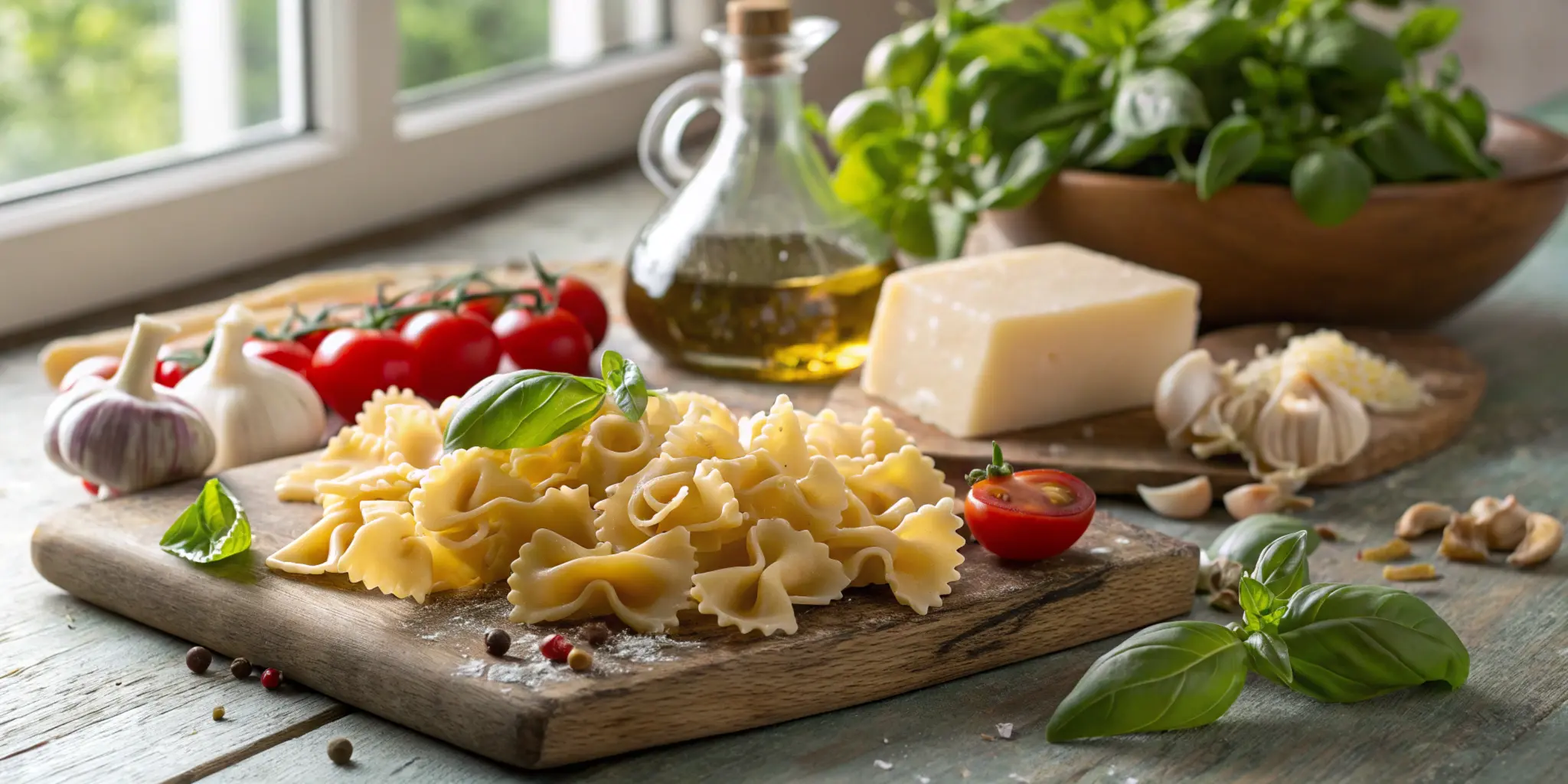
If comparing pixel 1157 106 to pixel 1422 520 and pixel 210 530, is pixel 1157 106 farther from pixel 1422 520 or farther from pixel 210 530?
pixel 210 530

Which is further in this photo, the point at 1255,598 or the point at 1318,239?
the point at 1318,239

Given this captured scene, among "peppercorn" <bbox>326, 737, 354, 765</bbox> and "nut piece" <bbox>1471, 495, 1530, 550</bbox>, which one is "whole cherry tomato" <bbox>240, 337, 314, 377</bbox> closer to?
"peppercorn" <bbox>326, 737, 354, 765</bbox>

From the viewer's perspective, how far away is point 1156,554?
1.07 m

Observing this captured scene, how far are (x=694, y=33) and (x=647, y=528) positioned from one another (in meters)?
1.77

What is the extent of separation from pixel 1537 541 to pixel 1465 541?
0.05 meters

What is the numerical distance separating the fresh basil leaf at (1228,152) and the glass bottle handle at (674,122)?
45cm

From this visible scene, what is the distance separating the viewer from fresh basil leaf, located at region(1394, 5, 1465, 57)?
5.56ft

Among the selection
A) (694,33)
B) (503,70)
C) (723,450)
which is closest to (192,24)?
(503,70)

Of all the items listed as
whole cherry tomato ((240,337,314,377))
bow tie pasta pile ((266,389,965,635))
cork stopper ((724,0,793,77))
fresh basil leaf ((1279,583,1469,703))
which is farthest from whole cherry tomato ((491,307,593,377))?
fresh basil leaf ((1279,583,1469,703))

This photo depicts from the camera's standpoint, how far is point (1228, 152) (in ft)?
4.94

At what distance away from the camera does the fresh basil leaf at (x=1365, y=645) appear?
37.0 inches

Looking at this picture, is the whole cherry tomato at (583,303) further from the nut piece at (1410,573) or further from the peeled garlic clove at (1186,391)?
the nut piece at (1410,573)

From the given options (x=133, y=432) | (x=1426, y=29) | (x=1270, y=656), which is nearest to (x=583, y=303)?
(x=133, y=432)

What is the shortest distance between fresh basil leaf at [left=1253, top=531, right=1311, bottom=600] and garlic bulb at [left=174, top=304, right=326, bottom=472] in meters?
0.72
